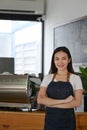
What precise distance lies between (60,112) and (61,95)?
100mm

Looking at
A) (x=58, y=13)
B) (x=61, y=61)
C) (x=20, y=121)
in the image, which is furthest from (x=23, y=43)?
(x=61, y=61)

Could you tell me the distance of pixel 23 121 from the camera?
6.98 feet

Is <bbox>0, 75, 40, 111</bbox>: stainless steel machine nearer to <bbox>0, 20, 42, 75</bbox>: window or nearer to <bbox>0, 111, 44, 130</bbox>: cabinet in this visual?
<bbox>0, 111, 44, 130</bbox>: cabinet

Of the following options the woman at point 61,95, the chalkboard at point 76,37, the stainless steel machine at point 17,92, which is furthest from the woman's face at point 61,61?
the chalkboard at point 76,37

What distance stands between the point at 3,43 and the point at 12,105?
363cm

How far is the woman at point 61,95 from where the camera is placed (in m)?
1.66

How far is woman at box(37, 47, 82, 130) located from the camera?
1.66 m

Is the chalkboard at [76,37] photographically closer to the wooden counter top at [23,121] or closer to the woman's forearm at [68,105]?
the wooden counter top at [23,121]

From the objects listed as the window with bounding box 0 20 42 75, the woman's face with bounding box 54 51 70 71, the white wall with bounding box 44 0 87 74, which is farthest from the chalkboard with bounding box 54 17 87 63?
Answer: the woman's face with bounding box 54 51 70 71

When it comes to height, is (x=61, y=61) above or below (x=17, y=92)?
above

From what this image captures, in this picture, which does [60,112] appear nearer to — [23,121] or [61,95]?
[61,95]

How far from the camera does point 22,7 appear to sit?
544cm

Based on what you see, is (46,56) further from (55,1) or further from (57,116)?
(57,116)

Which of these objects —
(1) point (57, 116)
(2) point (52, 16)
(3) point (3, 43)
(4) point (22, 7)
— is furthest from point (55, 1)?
(1) point (57, 116)
